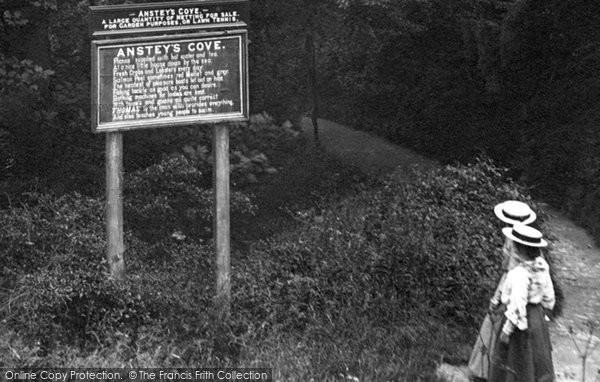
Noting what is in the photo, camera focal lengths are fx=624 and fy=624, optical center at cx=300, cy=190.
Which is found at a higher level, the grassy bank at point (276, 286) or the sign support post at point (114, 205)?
the sign support post at point (114, 205)

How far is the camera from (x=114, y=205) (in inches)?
269

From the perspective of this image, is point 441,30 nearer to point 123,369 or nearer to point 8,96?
point 8,96

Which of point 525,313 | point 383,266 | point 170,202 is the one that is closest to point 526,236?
point 525,313

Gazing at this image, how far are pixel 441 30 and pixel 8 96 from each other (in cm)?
980

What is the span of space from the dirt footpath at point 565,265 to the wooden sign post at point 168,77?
3461 mm

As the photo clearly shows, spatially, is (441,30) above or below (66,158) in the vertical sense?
above

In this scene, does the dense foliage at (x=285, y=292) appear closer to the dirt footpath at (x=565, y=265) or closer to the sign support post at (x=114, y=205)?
the sign support post at (x=114, y=205)

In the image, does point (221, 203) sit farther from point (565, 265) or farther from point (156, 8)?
point (565, 265)

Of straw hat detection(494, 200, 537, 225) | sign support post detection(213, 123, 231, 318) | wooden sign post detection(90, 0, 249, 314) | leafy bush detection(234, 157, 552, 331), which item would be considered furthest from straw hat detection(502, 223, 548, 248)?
sign support post detection(213, 123, 231, 318)

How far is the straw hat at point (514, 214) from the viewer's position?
6.03 meters

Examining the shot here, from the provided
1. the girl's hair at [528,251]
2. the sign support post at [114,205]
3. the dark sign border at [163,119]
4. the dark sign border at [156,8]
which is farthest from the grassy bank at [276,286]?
the dark sign border at [156,8]

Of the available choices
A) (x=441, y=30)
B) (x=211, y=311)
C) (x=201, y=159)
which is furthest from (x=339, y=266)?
(x=441, y=30)

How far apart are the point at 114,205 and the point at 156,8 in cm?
217

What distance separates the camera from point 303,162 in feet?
45.6
